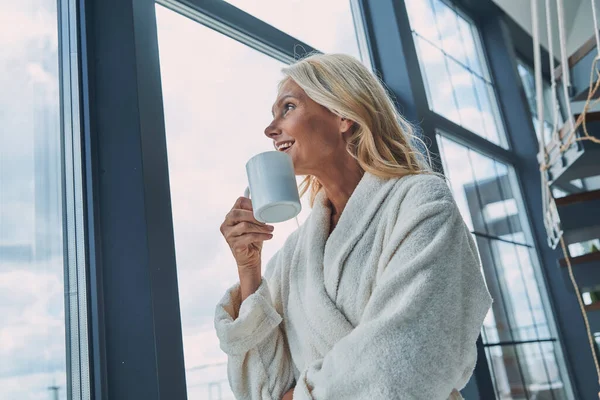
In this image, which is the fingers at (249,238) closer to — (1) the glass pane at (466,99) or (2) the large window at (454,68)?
(2) the large window at (454,68)

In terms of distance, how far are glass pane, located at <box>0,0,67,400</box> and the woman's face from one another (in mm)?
502

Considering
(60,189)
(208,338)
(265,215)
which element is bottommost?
(208,338)

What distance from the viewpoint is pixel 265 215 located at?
40.1 inches

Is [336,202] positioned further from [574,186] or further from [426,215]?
[574,186]

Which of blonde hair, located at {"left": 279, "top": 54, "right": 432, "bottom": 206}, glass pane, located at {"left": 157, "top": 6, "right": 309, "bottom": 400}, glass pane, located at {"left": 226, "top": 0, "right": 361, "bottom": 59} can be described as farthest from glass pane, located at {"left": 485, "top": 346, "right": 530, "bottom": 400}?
blonde hair, located at {"left": 279, "top": 54, "right": 432, "bottom": 206}

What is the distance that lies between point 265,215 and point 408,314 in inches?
12.1

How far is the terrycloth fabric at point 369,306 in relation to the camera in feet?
2.84

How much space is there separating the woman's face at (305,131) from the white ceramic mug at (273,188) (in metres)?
0.19

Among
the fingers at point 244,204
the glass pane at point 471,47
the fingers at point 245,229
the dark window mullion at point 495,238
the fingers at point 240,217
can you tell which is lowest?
the fingers at point 245,229

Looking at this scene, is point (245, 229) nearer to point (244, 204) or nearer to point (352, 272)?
point (244, 204)

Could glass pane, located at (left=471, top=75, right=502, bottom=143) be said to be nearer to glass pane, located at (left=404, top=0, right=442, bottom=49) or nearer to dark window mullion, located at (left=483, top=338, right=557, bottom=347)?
glass pane, located at (left=404, top=0, right=442, bottom=49)

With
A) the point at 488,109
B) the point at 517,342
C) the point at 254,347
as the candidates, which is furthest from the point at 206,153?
the point at 488,109

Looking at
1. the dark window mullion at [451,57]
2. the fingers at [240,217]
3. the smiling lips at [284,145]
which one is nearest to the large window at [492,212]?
the dark window mullion at [451,57]

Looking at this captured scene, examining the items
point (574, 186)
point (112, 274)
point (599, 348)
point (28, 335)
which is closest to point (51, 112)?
point (112, 274)
